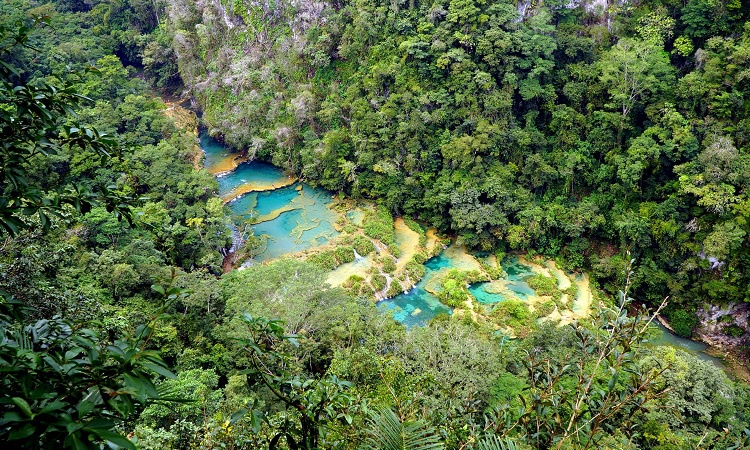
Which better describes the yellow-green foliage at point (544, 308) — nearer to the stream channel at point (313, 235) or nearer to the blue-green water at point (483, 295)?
the stream channel at point (313, 235)

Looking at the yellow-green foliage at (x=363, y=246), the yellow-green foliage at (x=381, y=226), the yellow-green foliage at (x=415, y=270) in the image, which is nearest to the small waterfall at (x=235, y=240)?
the yellow-green foliage at (x=363, y=246)

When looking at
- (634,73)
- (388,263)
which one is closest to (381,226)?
(388,263)

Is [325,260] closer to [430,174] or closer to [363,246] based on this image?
[363,246]

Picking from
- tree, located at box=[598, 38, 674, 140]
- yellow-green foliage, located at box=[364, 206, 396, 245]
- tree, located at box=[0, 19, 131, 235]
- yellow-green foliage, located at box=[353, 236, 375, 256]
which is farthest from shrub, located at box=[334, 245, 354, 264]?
tree, located at box=[0, 19, 131, 235]

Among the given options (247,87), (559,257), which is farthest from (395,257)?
(247,87)

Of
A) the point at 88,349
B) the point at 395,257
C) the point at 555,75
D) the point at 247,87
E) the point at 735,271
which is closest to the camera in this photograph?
the point at 88,349

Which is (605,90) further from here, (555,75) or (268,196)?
(268,196)

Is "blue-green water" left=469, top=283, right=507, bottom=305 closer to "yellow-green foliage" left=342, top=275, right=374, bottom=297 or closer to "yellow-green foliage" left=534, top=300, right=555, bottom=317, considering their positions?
"yellow-green foliage" left=534, top=300, right=555, bottom=317
